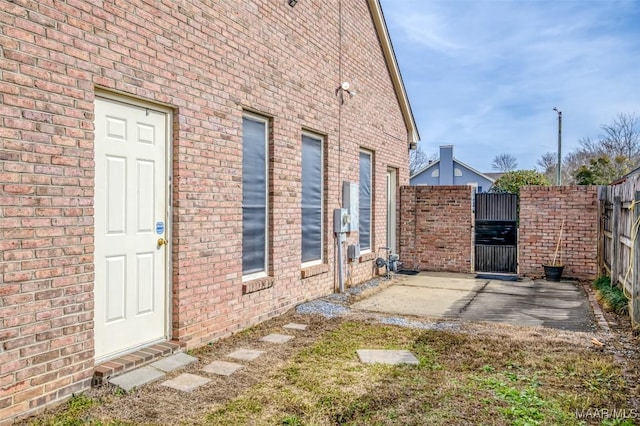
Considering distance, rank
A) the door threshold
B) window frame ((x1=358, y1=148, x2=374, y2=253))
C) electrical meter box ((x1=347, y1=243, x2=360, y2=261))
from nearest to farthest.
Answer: the door threshold < electrical meter box ((x1=347, y1=243, x2=360, y2=261)) < window frame ((x1=358, y1=148, x2=374, y2=253))

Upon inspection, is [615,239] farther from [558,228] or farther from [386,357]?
[386,357]

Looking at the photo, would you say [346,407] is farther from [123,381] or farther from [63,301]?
[63,301]

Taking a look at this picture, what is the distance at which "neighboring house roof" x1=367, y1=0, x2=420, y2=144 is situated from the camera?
9250 mm

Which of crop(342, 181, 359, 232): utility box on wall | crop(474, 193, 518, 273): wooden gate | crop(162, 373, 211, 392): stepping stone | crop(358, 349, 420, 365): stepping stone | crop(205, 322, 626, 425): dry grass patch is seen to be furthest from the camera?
crop(474, 193, 518, 273): wooden gate

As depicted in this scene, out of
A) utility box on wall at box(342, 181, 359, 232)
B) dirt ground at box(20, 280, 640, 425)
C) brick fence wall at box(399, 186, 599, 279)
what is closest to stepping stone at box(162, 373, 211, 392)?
dirt ground at box(20, 280, 640, 425)

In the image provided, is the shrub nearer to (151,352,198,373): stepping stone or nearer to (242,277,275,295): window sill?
(242,277,275,295): window sill

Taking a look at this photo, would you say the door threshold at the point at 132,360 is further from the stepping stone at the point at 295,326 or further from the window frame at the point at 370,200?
the window frame at the point at 370,200

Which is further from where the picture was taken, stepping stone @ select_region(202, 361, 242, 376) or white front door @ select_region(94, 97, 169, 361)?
stepping stone @ select_region(202, 361, 242, 376)

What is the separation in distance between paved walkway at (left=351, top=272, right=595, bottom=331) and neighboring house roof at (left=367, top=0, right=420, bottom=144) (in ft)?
13.4

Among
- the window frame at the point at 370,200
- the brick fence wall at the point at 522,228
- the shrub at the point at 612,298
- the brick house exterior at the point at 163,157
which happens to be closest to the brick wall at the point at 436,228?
the brick fence wall at the point at 522,228

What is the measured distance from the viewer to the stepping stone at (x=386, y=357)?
4270 mm

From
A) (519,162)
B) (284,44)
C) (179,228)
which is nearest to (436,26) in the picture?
(284,44)

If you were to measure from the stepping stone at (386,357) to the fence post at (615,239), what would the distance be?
4.79 m

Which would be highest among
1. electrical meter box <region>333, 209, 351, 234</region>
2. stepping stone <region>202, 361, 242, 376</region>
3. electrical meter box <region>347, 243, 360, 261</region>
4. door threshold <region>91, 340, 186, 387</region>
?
electrical meter box <region>333, 209, 351, 234</region>
